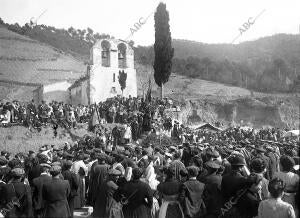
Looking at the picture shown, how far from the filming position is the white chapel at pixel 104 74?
42.4 meters

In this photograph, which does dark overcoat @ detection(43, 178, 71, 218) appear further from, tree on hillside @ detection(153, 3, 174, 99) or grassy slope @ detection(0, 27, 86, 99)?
grassy slope @ detection(0, 27, 86, 99)

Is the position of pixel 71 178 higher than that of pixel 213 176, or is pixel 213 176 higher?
pixel 213 176

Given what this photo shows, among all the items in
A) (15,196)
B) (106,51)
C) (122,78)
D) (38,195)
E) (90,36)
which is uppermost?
(90,36)

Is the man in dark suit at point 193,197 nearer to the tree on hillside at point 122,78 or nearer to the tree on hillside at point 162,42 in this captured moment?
the tree on hillside at point 162,42

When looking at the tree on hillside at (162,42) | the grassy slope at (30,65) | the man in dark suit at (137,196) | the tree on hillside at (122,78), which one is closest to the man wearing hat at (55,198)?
the man in dark suit at (137,196)

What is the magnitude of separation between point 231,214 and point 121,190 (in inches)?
81.6

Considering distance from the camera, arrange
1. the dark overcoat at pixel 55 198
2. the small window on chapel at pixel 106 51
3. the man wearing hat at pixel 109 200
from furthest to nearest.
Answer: the small window on chapel at pixel 106 51 < the man wearing hat at pixel 109 200 < the dark overcoat at pixel 55 198

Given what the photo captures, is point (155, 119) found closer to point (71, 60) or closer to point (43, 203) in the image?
point (43, 203)

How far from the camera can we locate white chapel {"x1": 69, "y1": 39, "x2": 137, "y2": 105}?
42438mm

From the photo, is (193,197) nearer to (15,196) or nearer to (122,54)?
(15,196)

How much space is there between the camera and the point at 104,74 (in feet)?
142

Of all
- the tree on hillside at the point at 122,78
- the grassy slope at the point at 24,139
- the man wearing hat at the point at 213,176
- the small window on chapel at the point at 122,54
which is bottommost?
the grassy slope at the point at 24,139

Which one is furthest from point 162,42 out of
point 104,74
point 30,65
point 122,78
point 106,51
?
point 30,65

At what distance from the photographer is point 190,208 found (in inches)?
271
